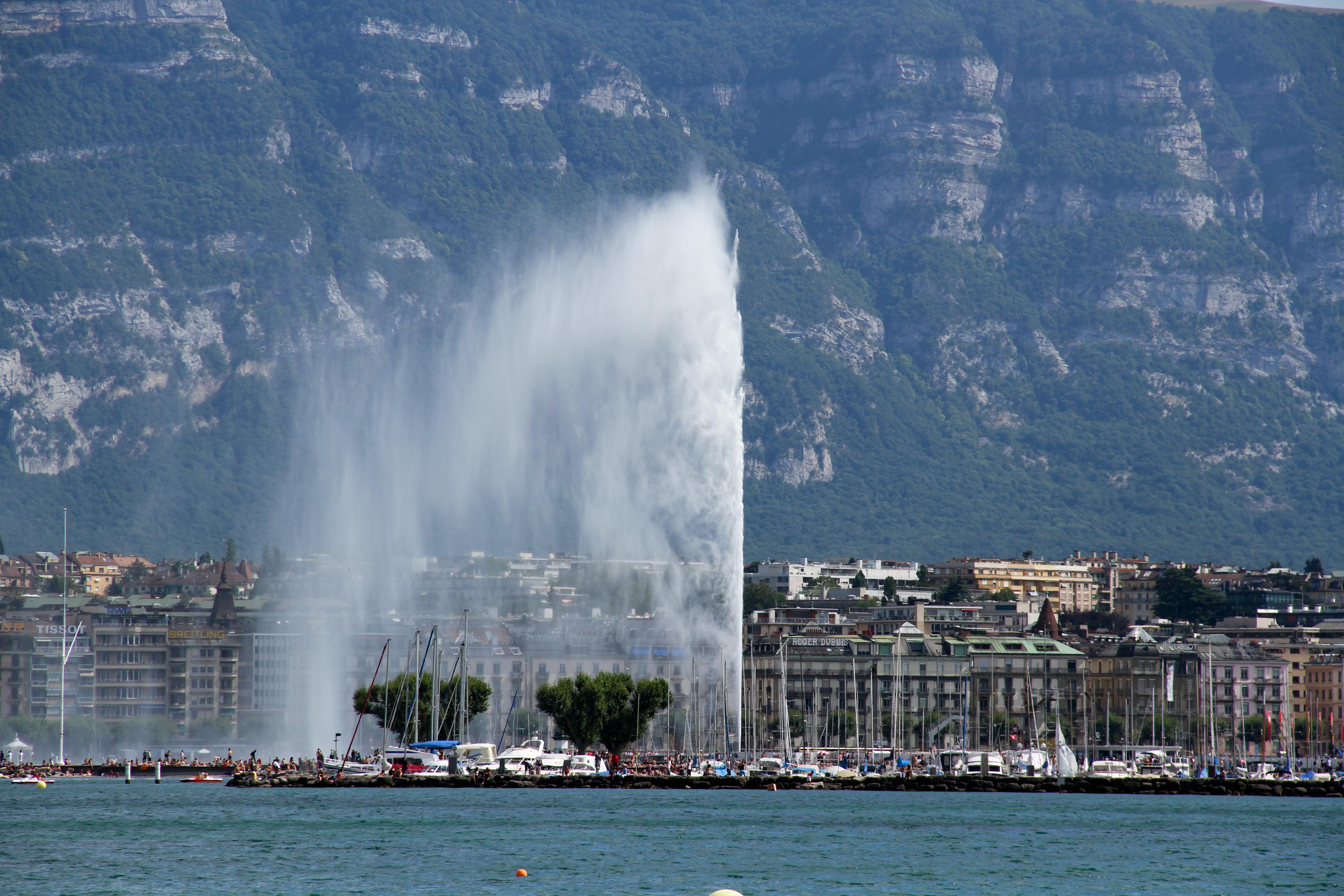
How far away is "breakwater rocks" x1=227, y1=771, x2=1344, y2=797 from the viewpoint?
8838cm

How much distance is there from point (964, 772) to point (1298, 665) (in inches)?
2531

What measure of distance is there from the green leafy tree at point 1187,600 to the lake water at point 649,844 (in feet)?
338

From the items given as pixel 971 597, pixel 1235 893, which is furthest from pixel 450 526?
pixel 1235 893

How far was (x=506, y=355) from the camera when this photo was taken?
607 ft

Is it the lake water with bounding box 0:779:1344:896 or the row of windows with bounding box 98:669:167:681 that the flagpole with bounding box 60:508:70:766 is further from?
the lake water with bounding box 0:779:1344:896

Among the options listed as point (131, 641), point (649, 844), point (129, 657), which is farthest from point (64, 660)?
point (649, 844)


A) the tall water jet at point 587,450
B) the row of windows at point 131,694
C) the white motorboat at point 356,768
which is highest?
the tall water jet at point 587,450

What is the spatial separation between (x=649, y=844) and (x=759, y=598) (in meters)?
123

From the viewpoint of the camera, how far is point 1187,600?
189000 mm

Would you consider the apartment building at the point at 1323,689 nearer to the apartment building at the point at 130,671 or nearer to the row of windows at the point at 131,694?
the apartment building at the point at 130,671

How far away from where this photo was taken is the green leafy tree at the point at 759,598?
586 ft

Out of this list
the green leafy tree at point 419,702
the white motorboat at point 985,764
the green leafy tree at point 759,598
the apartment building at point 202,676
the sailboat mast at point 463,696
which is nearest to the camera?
the sailboat mast at point 463,696

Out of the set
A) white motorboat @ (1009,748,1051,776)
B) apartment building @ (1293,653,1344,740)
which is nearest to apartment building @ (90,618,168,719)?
white motorboat @ (1009,748,1051,776)

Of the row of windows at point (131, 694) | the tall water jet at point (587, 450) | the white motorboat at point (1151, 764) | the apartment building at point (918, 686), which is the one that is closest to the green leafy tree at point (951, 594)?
the tall water jet at point (587, 450)
